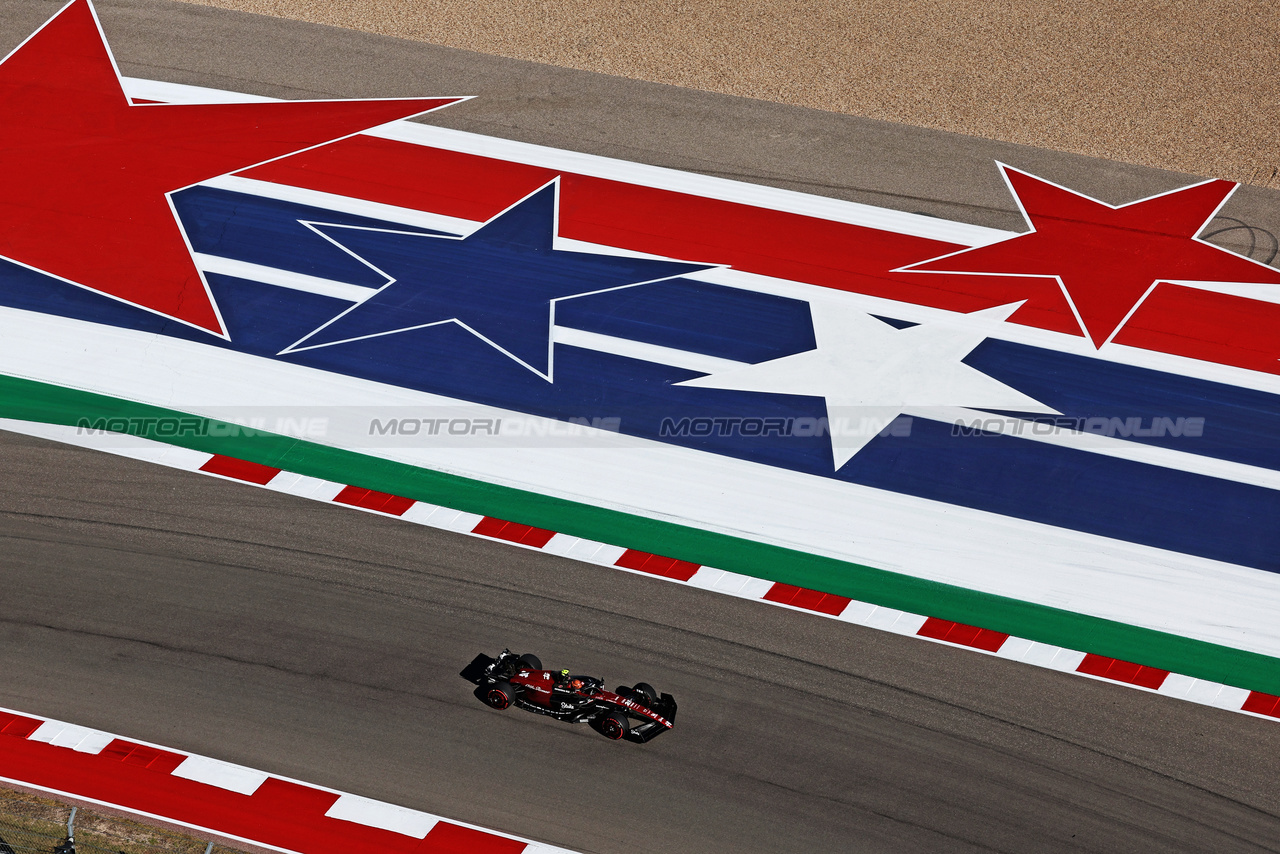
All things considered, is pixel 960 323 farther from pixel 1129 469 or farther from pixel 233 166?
pixel 233 166

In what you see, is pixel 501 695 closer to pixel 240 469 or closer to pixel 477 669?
pixel 477 669

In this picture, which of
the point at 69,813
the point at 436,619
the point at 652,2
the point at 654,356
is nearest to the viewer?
the point at 69,813

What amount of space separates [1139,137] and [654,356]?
10455mm

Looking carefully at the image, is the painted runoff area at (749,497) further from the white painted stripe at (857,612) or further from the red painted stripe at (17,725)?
the red painted stripe at (17,725)

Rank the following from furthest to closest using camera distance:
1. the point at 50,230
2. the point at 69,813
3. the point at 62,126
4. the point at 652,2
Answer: the point at 652,2, the point at 62,126, the point at 50,230, the point at 69,813

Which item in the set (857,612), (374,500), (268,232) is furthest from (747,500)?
(268,232)

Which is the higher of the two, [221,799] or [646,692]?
[221,799]

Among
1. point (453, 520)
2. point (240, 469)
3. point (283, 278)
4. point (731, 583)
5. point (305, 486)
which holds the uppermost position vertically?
point (283, 278)

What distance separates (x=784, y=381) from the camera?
17266 millimetres

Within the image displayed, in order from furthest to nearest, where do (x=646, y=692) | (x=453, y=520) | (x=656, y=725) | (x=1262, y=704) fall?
(x=453, y=520)
(x=1262, y=704)
(x=646, y=692)
(x=656, y=725)

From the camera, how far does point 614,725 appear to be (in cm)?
1330

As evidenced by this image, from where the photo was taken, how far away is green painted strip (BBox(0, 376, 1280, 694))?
14.5 metres

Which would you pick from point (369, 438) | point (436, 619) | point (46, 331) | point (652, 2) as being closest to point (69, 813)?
point (436, 619)

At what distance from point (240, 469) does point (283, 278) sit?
3794 mm
